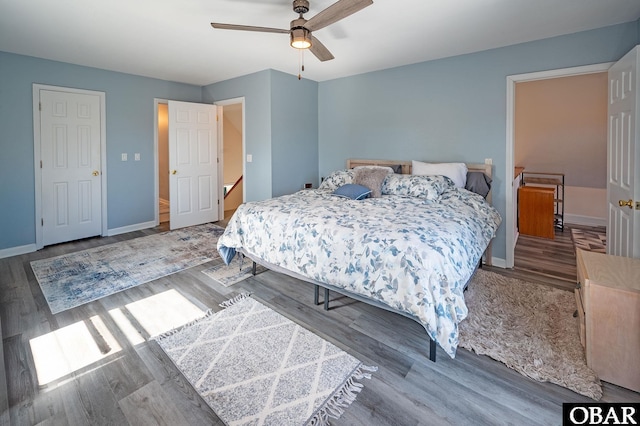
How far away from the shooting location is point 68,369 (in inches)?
74.4

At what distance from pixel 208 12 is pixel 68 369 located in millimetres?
2850

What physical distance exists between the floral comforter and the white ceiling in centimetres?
162

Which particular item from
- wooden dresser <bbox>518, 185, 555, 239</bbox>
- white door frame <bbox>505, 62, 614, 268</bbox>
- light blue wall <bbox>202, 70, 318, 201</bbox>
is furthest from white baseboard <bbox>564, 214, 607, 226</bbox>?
light blue wall <bbox>202, 70, 318, 201</bbox>

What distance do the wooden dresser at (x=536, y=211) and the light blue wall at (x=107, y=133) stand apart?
5.80 metres

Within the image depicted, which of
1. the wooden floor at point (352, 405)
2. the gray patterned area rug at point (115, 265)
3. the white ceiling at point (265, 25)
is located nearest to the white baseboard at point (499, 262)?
the wooden floor at point (352, 405)

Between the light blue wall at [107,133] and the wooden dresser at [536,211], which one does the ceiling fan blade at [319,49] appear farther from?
the wooden dresser at [536,211]

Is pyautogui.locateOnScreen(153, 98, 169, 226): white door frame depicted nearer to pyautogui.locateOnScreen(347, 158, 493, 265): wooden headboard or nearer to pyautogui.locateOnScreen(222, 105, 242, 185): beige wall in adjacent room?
pyautogui.locateOnScreen(222, 105, 242, 185): beige wall in adjacent room

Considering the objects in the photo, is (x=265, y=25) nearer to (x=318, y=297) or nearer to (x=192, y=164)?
(x=318, y=297)

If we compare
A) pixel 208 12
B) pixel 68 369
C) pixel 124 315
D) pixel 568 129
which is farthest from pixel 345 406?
pixel 568 129

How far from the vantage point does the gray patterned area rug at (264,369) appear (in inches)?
62.5

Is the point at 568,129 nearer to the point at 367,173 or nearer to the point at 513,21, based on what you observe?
the point at 513,21

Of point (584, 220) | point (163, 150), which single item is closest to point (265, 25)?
point (163, 150)

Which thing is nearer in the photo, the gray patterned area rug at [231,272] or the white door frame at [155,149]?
the gray patterned area rug at [231,272]

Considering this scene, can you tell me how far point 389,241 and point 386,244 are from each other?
0.09 feet
